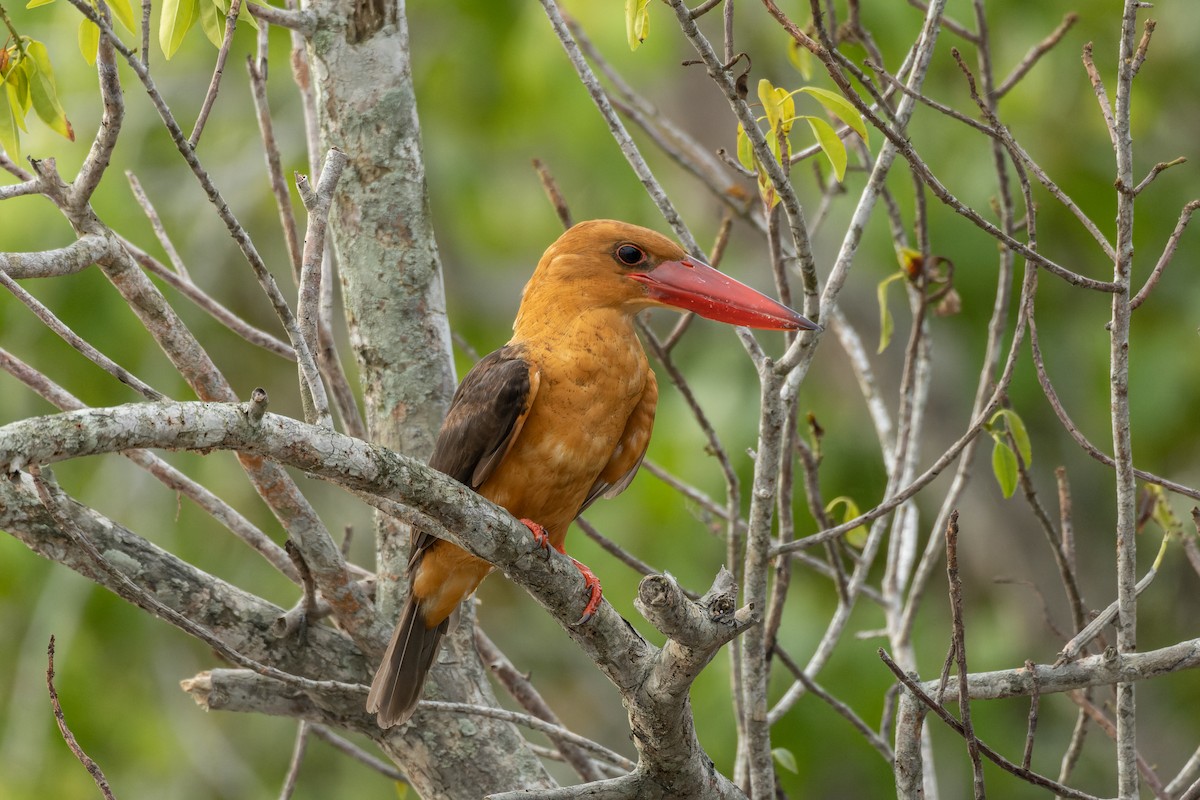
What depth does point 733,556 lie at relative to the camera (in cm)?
321

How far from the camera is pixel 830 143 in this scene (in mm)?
2484

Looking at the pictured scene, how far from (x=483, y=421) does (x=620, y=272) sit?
60cm

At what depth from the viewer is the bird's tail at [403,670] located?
300cm

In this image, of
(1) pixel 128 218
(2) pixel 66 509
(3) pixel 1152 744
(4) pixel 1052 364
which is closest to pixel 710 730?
(3) pixel 1152 744

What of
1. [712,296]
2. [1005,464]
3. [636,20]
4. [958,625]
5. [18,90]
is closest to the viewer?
[958,625]

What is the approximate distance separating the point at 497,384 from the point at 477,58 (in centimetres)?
611

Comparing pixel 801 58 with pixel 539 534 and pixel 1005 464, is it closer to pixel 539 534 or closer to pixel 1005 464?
pixel 1005 464

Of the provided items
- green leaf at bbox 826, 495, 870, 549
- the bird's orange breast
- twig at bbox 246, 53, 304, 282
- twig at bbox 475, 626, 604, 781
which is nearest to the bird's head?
the bird's orange breast

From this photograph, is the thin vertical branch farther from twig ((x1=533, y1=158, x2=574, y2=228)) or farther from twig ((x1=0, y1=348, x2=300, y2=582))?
twig ((x1=0, y1=348, x2=300, y2=582))

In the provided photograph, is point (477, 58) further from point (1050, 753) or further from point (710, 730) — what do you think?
→ point (1050, 753)

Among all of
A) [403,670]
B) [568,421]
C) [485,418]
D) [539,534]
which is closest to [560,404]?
[568,421]

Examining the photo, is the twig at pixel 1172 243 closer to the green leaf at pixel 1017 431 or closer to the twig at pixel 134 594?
the green leaf at pixel 1017 431

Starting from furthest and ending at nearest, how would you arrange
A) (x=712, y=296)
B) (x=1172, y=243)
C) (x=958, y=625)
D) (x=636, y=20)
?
(x=712, y=296) < (x=636, y=20) < (x=1172, y=243) < (x=958, y=625)

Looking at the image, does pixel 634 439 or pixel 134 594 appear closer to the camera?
pixel 134 594
